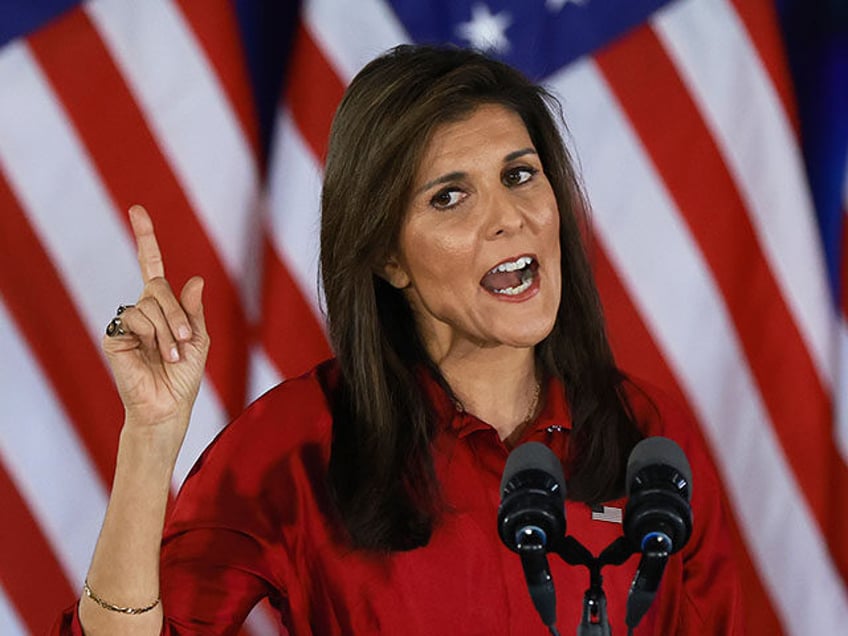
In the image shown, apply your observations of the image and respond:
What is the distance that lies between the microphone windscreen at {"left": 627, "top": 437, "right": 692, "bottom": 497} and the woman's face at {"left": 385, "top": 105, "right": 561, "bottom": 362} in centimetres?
44

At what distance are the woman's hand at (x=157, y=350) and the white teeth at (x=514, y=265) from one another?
0.39 metres

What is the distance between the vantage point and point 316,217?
240cm

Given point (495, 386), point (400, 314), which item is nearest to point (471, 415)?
point (495, 386)

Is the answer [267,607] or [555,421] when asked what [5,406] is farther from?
[555,421]

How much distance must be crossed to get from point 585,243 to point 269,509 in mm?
593

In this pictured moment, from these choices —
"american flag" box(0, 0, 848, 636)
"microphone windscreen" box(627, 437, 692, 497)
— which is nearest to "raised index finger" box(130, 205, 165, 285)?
"microphone windscreen" box(627, 437, 692, 497)

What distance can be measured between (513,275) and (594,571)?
59cm

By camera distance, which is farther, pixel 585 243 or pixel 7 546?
pixel 7 546

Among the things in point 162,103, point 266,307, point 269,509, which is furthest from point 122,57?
point 269,509

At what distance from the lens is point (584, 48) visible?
2.40 m

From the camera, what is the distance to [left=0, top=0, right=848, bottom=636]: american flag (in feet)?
7.65

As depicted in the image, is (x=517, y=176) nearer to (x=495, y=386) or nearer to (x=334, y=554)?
(x=495, y=386)

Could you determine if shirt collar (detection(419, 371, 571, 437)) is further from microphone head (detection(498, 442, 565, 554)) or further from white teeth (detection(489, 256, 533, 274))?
microphone head (detection(498, 442, 565, 554))

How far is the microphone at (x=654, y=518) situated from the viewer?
42.8 inches
